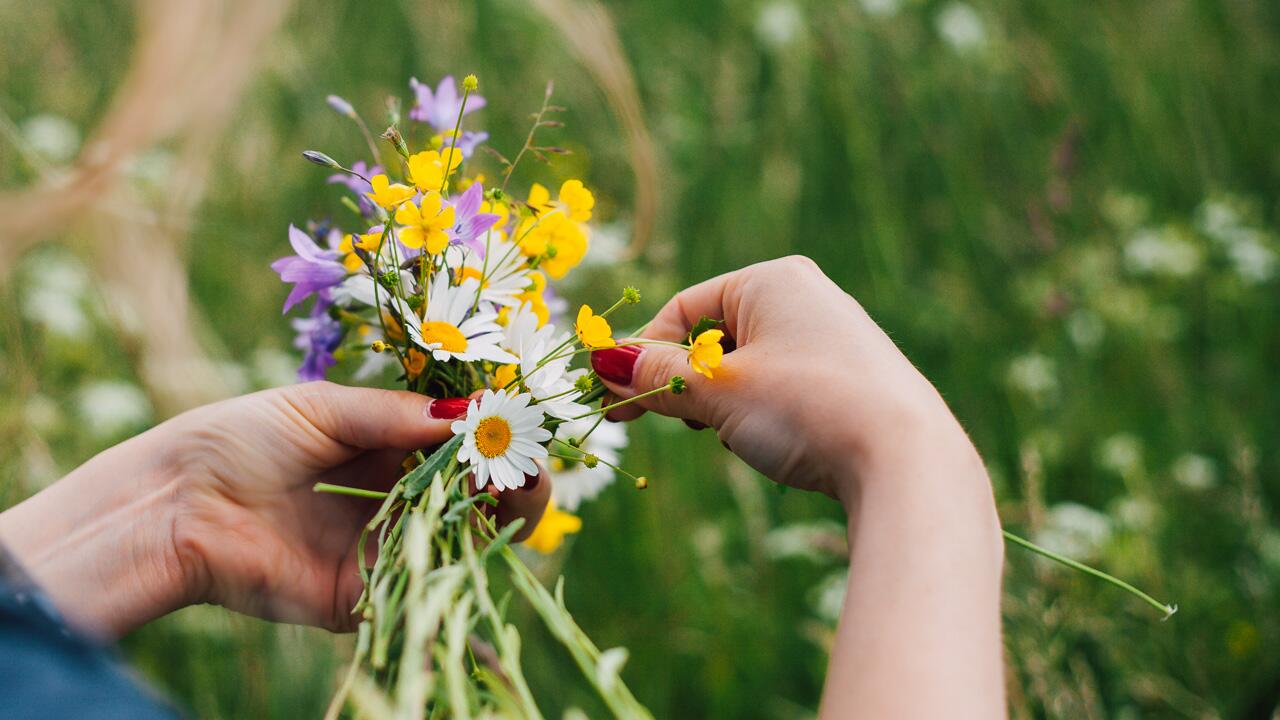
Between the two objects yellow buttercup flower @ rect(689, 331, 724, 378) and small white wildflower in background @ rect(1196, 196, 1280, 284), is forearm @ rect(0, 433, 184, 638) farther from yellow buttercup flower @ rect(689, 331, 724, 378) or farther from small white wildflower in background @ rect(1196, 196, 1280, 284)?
small white wildflower in background @ rect(1196, 196, 1280, 284)

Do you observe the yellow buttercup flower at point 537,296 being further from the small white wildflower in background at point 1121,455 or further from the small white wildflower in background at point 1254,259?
the small white wildflower in background at point 1254,259

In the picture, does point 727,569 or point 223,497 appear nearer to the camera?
point 223,497

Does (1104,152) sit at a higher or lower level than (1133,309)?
higher

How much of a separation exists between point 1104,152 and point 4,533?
293 centimetres

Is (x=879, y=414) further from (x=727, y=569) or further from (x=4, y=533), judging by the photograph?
(x=727, y=569)

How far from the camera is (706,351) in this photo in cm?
86

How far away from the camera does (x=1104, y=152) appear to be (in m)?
2.89

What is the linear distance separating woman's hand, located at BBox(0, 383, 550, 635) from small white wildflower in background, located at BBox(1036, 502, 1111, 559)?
1088 millimetres

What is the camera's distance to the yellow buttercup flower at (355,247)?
0.86 m

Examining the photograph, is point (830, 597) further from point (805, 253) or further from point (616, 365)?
point (805, 253)

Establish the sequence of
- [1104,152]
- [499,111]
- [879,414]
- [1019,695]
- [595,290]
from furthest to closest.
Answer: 1. [1104,152]
2. [499,111]
3. [595,290]
4. [1019,695]
5. [879,414]

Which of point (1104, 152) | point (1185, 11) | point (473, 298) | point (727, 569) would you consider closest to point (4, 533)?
point (473, 298)

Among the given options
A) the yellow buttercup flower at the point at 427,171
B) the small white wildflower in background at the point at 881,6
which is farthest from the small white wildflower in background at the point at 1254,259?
the yellow buttercup flower at the point at 427,171

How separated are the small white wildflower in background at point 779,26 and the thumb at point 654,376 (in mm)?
1843
